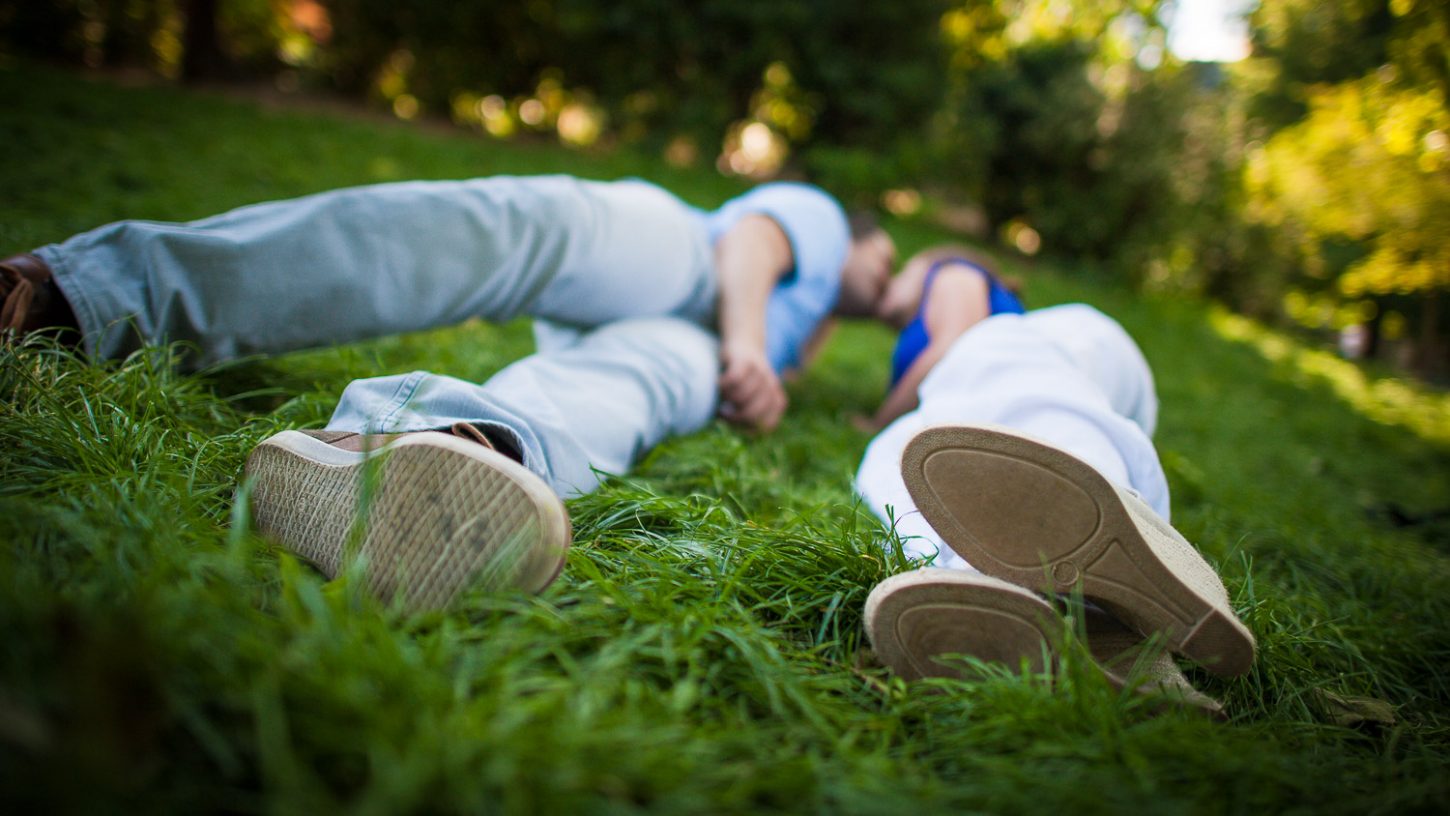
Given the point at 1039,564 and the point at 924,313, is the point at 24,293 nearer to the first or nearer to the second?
the point at 1039,564

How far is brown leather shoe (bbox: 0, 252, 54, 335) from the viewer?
1.15 metres

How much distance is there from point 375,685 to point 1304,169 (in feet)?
19.2

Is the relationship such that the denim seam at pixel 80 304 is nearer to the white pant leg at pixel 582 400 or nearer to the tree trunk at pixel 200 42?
the white pant leg at pixel 582 400

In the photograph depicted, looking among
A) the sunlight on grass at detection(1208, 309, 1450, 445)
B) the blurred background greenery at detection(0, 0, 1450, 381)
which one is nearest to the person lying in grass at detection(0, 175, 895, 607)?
the sunlight on grass at detection(1208, 309, 1450, 445)

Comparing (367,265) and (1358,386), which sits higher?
(367,265)

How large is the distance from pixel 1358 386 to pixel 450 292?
7019 mm

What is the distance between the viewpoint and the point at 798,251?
216 cm

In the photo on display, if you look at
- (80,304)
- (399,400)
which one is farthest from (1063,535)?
(80,304)

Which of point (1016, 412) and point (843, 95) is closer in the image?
point (1016, 412)

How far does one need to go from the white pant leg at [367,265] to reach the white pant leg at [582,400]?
0.55 feet

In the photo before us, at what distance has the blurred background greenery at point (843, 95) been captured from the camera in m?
7.96

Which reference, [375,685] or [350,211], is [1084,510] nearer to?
[375,685]

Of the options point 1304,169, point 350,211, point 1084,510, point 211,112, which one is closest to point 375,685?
point 1084,510

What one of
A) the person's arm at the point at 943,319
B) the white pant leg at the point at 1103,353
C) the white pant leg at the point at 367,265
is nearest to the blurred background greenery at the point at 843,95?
the person's arm at the point at 943,319
